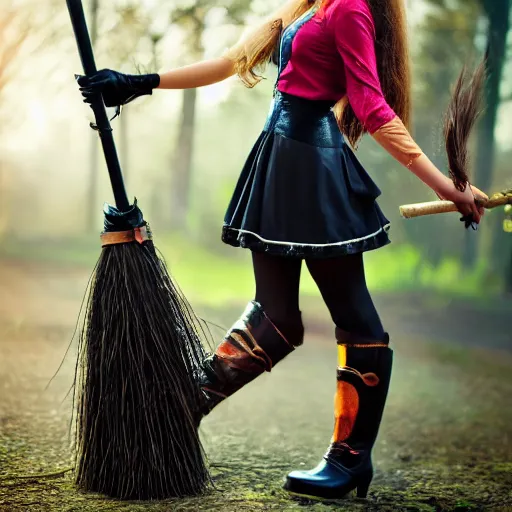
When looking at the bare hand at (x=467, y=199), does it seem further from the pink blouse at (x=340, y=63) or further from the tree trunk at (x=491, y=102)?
the tree trunk at (x=491, y=102)

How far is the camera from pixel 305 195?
6.44 feet

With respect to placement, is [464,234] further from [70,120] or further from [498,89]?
[70,120]

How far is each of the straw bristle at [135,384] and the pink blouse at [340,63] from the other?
1.85 ft

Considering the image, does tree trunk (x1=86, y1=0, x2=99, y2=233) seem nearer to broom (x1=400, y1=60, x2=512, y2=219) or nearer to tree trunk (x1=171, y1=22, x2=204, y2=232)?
tree trunk (x1=171, y1=22, x2=204, y2=232)

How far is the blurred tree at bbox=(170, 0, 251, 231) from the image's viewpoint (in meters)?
4.25

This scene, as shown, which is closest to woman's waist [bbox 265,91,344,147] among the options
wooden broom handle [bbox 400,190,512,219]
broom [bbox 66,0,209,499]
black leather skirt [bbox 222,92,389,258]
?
black leather skirt [bbox 222,92,389,258]

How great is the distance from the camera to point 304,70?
1970 mm

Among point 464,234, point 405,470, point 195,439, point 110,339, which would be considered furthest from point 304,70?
point 464,234

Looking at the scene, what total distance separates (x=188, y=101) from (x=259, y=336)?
288 cm

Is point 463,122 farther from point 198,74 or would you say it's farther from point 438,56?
point 438,56

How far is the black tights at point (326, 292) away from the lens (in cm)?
201

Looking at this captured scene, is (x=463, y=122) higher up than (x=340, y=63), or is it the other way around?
(x=340, y=63)

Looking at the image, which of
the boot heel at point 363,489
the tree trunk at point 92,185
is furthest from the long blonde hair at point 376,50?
the tree trunk at point 92,185

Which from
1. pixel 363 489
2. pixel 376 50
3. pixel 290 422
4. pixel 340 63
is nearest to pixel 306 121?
pixel 340 63
